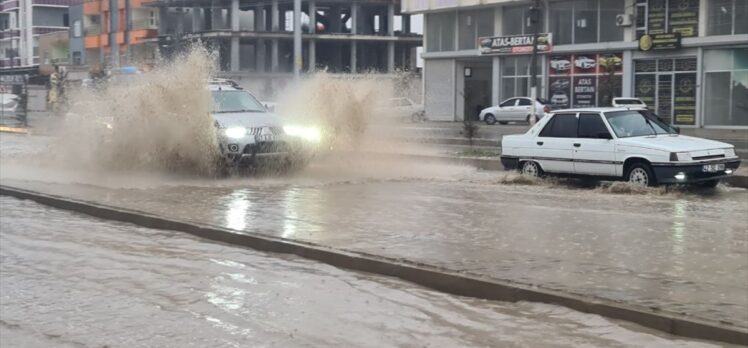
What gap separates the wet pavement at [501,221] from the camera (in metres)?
7.52

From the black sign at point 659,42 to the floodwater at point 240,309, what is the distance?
30.5 m

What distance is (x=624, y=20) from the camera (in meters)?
38.3

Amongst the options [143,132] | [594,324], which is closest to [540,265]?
[594,324]

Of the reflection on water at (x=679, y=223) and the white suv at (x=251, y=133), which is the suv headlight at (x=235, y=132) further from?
the reflection on water at (x=679, y=223)

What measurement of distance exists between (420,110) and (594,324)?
41755mm

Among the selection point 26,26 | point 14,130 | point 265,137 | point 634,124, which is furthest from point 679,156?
point 26,26

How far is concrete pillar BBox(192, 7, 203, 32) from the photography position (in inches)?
2591

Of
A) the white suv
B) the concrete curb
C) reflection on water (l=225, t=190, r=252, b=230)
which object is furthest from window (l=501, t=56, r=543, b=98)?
the concrete curb

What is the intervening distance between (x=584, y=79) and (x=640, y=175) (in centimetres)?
2711

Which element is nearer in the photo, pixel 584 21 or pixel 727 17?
pixel 727 17

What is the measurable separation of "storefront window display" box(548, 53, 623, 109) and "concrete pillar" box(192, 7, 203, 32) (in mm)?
32129

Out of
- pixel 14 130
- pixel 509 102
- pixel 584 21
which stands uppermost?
pixel 584 21

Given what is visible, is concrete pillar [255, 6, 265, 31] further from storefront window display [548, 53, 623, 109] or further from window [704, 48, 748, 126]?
window [704, 48, 748, 126]

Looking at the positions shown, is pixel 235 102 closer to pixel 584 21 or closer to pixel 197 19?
pixel 584 21
